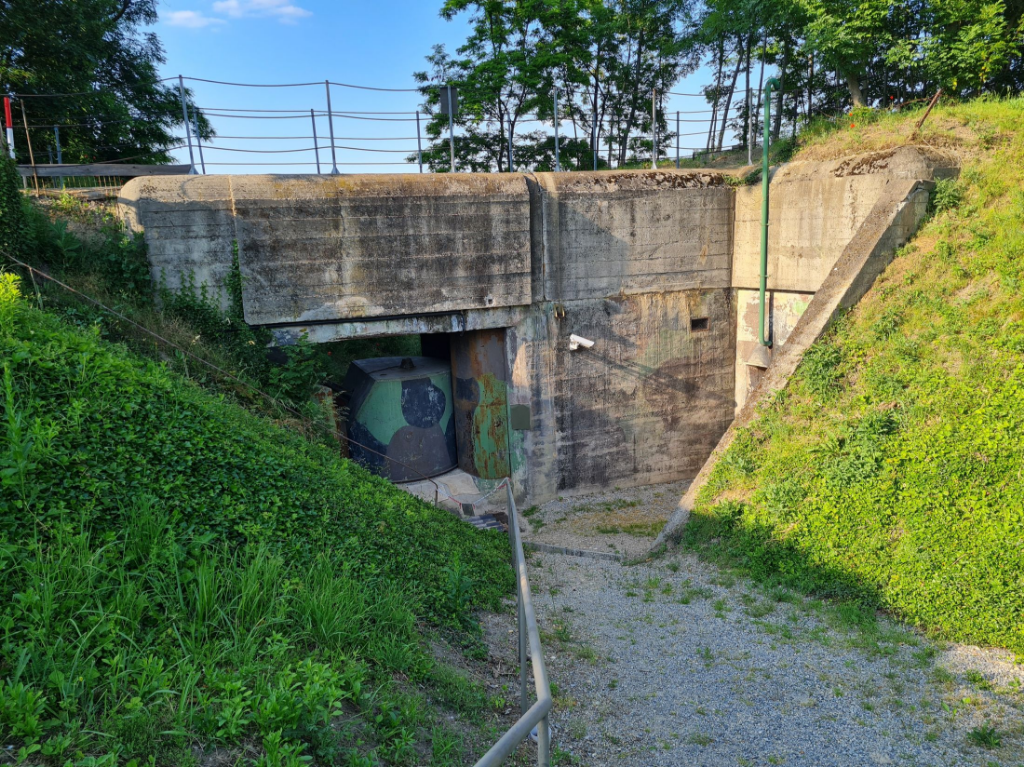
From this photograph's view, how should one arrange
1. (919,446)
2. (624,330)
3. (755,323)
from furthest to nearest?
1. (755,323)
2. (624,330)
3. (919,446)

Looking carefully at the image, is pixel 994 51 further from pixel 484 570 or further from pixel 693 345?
pixel 484 570

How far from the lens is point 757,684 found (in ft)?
17.0

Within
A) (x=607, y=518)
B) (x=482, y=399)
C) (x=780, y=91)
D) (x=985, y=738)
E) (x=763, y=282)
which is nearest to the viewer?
(x=985, y=738)

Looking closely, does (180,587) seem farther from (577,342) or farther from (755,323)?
(755,323)

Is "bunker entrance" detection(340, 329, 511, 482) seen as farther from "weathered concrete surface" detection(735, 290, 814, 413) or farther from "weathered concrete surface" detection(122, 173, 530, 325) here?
"weathered concrete surface" detection(735, 290, 814, 413)

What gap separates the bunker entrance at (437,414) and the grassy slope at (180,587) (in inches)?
214

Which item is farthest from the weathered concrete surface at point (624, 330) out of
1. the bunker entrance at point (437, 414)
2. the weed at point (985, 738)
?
the weed at point (985, 738)

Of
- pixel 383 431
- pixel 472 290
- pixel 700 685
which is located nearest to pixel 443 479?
pixel 383 431

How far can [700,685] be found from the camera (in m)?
5.21

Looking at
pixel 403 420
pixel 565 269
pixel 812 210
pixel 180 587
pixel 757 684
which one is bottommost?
pixel 757 684

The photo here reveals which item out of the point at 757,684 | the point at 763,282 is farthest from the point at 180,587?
the point at 763,282

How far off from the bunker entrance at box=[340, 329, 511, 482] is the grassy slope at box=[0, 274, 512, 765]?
5.43 meters

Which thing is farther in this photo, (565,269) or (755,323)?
(755,323)

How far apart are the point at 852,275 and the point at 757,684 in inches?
249
